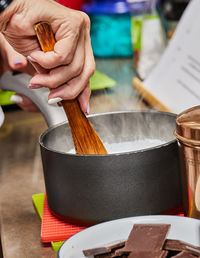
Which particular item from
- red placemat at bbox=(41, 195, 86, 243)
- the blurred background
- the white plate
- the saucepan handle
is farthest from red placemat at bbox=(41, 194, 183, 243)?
the blurred background

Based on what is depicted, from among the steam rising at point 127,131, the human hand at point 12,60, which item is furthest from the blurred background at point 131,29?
the steam rising at point 127,131

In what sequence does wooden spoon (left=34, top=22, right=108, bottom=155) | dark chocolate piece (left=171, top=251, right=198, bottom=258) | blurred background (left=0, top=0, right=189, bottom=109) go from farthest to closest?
blurred background (left=0, top=0, right=189, bottom=109)
wooden spoon (left=34, top=22, right=108, bottom=155)
dark chocolate piece (left=171, top=251, right=198, bottom=258)

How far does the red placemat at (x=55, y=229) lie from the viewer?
2.49 feet

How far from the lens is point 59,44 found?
2.60 ft

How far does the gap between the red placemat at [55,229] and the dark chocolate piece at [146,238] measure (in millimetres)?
169

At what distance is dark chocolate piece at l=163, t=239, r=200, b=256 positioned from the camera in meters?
0.57

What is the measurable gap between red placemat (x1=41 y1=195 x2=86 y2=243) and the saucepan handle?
254 mm

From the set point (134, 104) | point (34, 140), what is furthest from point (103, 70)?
point (34, 140)

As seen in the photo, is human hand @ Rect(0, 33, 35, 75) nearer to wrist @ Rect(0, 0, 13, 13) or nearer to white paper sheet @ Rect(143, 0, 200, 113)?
white paper sheet @ Rect(143, 0, 200, 113)

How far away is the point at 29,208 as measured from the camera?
94cm

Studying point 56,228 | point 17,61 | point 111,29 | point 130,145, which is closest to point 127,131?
point 130,145

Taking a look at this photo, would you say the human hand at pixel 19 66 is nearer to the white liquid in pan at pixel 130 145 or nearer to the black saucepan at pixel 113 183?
the white liquid in pan at pixel 130 145

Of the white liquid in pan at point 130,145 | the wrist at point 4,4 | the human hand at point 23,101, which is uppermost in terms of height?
the wrist at point 4,4

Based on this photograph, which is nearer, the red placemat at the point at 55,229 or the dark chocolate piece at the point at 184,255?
the dark chocolate piece at the point at 184,255
